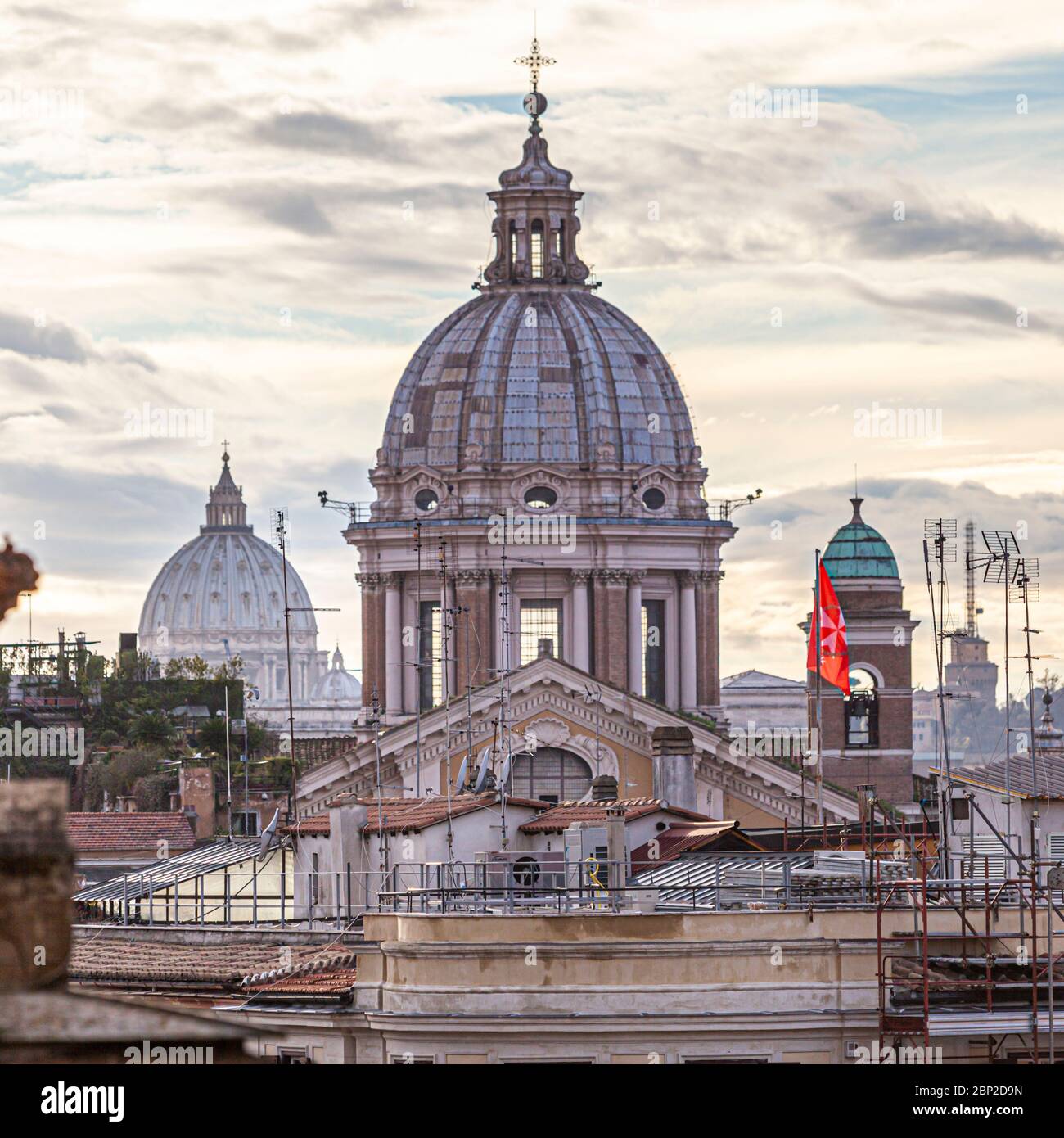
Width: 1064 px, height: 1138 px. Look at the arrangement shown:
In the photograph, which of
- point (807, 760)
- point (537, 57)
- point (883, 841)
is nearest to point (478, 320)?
point (537, 57)

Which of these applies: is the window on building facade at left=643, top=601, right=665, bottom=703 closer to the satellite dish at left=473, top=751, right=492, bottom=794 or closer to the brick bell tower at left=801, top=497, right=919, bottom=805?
the brick bell tower at left=801, top=497, right=919, bottom=805

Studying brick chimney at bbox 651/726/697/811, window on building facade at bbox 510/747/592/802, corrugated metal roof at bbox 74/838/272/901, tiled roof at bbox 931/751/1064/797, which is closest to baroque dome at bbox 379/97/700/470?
window on building facade at bbox 510/747/592/802

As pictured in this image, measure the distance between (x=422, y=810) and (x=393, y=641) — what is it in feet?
195

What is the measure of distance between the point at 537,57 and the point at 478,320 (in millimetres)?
11172

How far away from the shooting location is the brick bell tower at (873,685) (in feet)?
364

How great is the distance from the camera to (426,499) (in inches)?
4574

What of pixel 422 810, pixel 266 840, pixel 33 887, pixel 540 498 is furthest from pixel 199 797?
pixel 33 887

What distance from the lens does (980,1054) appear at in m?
33.9

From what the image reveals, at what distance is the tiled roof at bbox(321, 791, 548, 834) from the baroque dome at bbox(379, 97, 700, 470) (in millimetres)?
56775

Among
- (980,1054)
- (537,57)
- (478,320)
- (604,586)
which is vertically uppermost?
(537,57)

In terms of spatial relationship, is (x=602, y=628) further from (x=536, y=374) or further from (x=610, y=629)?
(x=536, y=374)

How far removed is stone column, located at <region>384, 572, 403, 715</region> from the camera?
11319 centimetres
